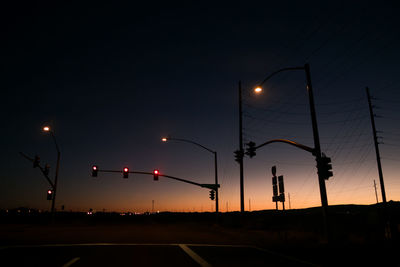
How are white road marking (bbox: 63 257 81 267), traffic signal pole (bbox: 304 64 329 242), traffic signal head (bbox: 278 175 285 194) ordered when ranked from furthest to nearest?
traffic signal head (bbox: 278 175 285 194), traffic signal pole (bbox: 304 64 329 242), white road marking (bbox: 63 257 81 267)

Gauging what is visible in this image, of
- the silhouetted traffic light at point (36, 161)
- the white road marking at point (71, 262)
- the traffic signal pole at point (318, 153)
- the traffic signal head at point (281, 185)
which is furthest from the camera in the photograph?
the silhouetted traffic light at point (36, 161)

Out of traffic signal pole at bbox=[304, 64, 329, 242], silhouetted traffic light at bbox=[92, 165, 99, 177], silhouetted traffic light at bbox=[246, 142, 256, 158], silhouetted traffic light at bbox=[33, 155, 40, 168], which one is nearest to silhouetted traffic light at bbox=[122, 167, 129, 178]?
silhouetted traffic light at bbox=[92, 165, 99, 177]

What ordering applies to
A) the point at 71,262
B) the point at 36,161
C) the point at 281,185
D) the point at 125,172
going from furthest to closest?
the point at 125,172 < the point at 36,161 < the point at 281,185 < the point at 71,262

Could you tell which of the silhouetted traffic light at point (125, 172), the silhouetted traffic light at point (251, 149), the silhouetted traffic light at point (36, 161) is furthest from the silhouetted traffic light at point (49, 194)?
the silhouetted traffic light at point (251, 149)

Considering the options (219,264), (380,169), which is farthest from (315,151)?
(380,169)

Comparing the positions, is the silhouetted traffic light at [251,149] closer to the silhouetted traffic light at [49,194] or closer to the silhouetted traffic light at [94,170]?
the silhouetted traffic light at [94,170]

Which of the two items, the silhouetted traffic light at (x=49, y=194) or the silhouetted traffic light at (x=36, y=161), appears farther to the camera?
the silhouetted traffic light at (x=49, y=194)

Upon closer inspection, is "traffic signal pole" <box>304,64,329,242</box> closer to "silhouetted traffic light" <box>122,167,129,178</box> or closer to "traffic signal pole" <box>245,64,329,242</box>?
"traffic signal pole" <box>245,64,329,242</box>

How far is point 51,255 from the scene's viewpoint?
9648mm

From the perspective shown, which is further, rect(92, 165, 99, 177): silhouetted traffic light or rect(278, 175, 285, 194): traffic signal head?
rect(92, 165, 99, 177): silhouetted traffic light

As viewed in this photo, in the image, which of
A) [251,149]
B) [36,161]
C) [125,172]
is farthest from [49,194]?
[251,149]

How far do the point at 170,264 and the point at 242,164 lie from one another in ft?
64.1

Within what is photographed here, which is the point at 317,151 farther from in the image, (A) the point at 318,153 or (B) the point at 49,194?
(B) the point at 49,194

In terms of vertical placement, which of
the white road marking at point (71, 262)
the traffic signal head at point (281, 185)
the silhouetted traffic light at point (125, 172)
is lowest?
the white road marking at point (71, 262)
